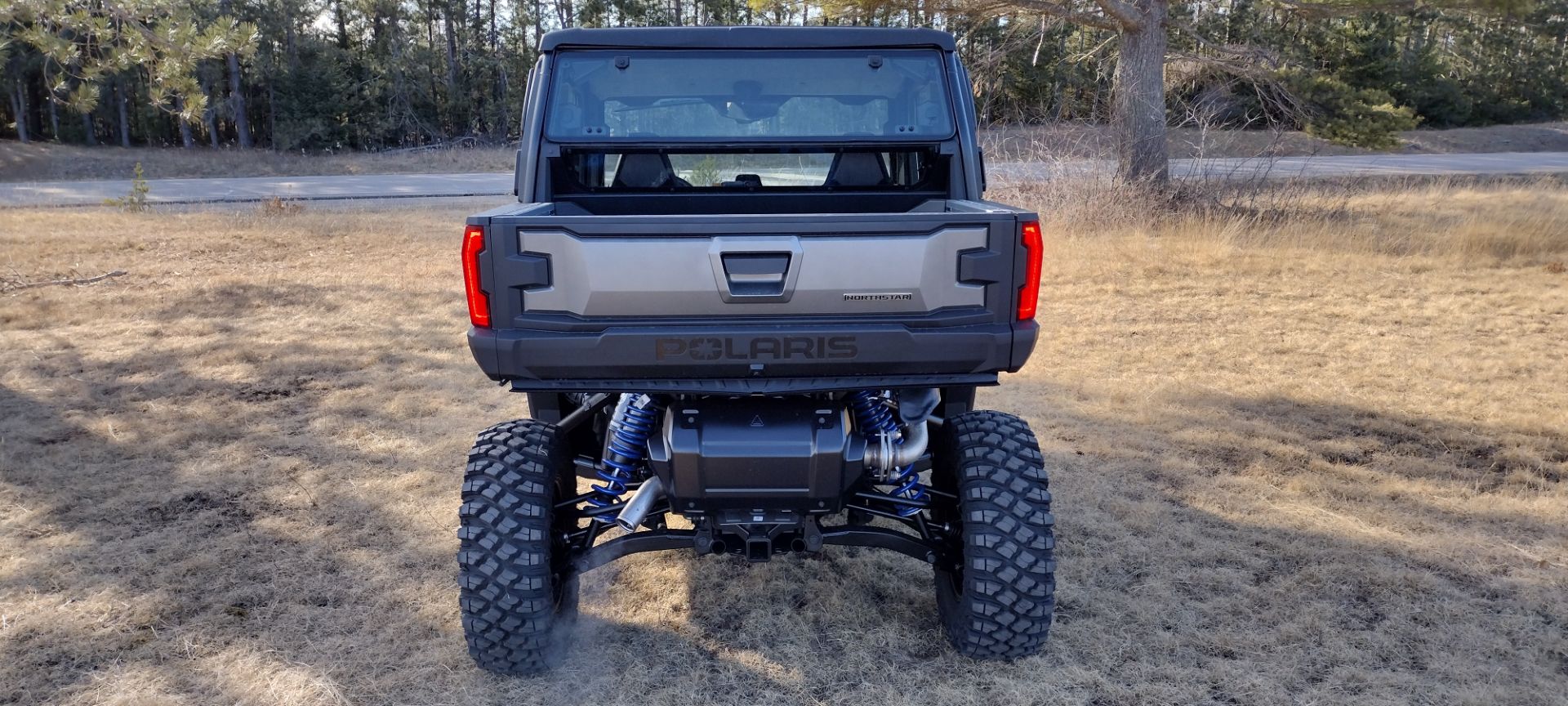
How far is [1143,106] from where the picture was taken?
1278 centimetres

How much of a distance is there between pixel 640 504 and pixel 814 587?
94 centimetres

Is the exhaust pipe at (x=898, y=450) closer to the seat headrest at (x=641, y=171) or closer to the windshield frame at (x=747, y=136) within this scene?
the windshield frame at (x=747, y=136)

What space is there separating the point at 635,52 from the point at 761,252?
1.34 meters

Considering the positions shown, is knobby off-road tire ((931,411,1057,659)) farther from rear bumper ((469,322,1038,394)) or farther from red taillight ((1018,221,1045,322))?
red taillight ((1018,221,1045,322))

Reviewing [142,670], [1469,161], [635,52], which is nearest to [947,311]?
[635,52]

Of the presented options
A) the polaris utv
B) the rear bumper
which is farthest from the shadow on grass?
the rear bumper

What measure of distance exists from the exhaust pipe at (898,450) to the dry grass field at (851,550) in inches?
26.2

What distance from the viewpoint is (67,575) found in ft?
12.4

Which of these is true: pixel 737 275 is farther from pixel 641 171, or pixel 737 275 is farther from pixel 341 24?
pixel 341 24

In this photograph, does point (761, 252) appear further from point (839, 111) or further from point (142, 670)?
point (142, 670)

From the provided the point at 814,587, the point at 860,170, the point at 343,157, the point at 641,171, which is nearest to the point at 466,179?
the point at 343,157

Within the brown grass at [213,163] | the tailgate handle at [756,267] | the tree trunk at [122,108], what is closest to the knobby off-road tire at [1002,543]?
the tailgate handle at [756,267]

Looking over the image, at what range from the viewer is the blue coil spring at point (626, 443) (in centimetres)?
325

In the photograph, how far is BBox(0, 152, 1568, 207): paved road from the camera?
13.3 metres
